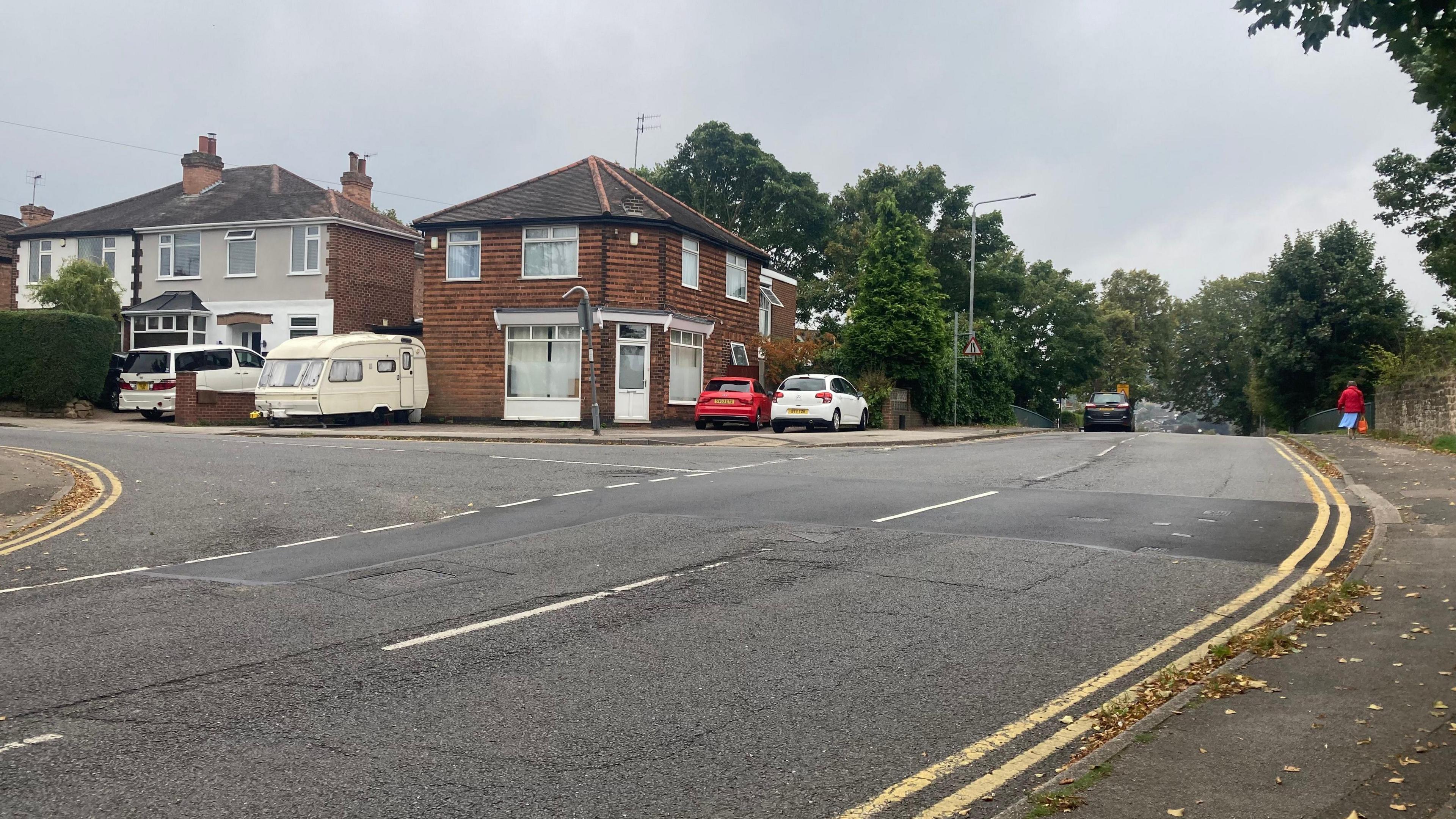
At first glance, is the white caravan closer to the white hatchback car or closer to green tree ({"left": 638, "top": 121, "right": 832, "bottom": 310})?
the white hatchback car

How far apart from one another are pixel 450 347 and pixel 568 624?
26.8 meters

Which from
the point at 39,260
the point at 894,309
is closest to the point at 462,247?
the point at 894,309

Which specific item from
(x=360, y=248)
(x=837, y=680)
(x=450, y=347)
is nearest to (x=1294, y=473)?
(x=837, y=680)

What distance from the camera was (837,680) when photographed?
5.66 metres

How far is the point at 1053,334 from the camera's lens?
207 ft

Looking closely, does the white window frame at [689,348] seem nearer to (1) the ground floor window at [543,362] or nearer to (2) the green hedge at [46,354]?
(1) the ground floor window at [543,362]

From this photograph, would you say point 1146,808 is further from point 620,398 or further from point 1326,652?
point 620,398

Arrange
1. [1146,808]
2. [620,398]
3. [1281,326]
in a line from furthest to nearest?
[1281,326]
[620,398]
[1146,808]

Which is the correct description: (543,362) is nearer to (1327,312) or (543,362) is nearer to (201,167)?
(201,167)

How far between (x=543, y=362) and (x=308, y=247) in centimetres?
1027

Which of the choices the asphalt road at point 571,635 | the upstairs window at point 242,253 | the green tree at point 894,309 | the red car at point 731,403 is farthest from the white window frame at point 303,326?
the asphalt road at point 571,635

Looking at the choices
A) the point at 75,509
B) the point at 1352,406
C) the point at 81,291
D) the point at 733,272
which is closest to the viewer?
the point at 75,509

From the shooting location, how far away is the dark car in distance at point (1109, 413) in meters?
45.8

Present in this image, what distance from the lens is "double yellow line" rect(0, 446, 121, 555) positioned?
34.1 feet
